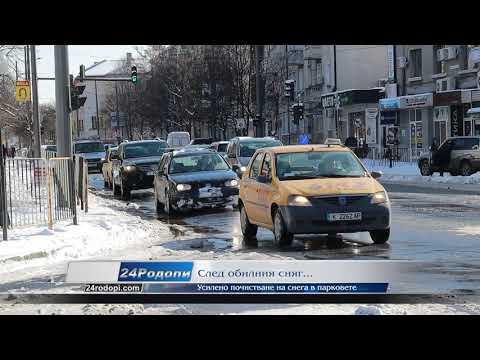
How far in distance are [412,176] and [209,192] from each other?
696 centimetres

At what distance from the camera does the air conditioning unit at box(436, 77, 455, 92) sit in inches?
779

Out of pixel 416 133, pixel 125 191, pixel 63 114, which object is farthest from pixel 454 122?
pixel 125 191

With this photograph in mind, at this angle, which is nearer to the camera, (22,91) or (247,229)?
(247,229)

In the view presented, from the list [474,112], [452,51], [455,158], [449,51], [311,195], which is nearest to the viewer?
[311,195]

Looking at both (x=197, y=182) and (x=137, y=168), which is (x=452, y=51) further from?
(x=137, y=168)

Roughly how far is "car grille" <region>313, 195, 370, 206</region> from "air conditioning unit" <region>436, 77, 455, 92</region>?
34.2 ft

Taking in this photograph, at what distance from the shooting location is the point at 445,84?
2089 cm

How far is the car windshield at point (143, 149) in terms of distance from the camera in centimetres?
2352

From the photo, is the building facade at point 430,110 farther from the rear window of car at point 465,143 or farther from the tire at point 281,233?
the tire at point 281,233

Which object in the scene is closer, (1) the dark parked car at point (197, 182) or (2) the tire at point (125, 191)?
(1) the dark parked car at point (197, 182)

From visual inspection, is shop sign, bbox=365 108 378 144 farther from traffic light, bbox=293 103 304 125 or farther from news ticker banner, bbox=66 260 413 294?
news ticker banner, bbox=66 260 413 294

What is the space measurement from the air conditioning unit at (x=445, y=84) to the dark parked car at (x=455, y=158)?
128 centimetres

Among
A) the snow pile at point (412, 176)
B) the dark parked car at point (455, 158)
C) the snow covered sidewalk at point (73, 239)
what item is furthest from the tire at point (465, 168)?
the snow covered sidewalk at point (73, 239)

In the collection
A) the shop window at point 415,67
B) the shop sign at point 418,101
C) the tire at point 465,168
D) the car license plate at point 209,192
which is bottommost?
the tire at point 465,168
